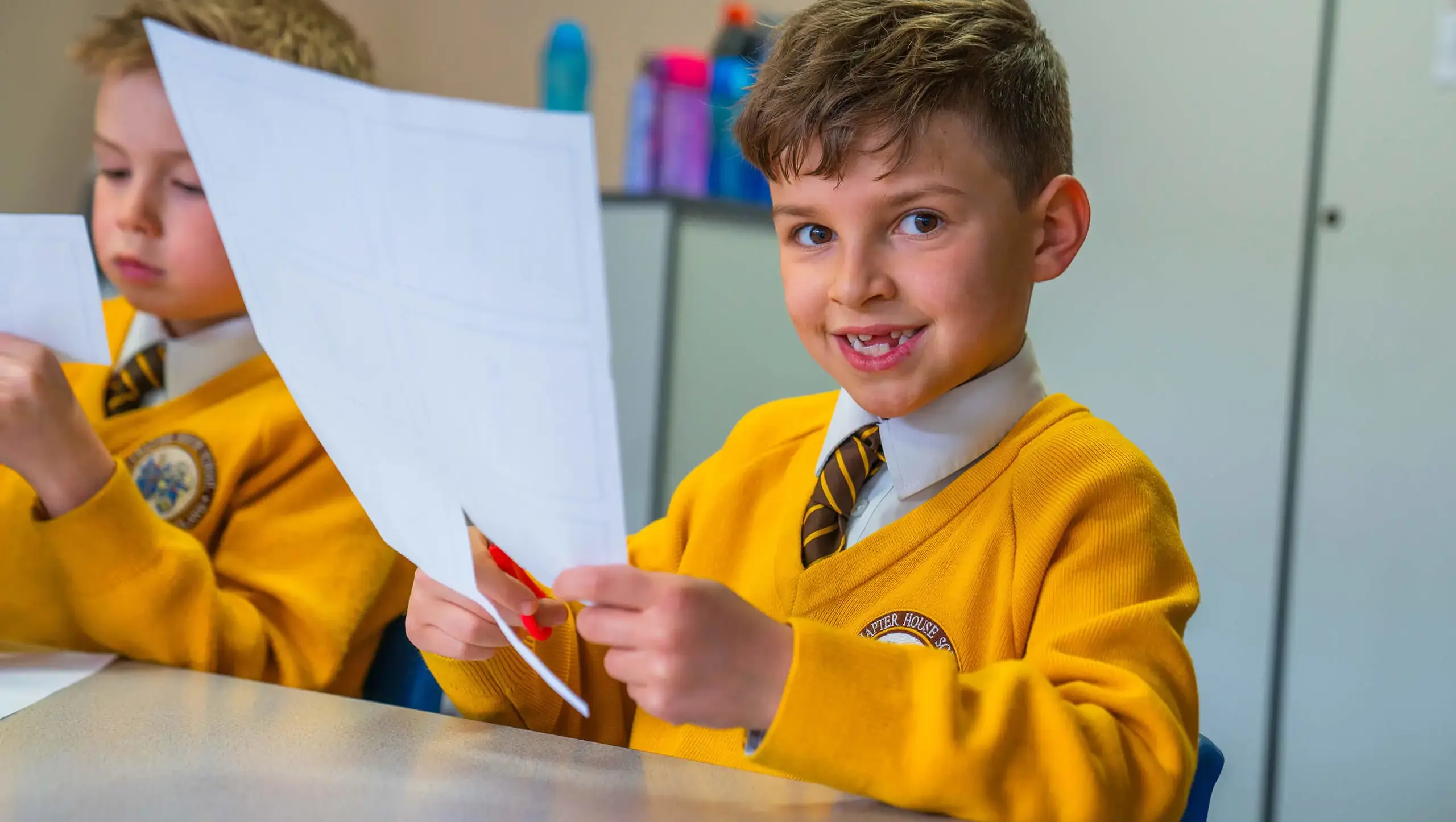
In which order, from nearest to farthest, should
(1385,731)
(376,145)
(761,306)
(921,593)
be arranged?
(376,145) < (921,593) < (1385,731) < (761,306)

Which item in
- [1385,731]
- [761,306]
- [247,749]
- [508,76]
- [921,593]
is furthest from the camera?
[508,76]

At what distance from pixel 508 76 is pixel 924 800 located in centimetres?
246

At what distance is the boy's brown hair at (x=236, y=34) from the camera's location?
1044 mm

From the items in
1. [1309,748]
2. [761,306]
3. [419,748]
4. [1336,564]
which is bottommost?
[1309,748]

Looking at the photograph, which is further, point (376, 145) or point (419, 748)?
point (419, 748)

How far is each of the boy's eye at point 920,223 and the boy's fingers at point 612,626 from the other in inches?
11.9

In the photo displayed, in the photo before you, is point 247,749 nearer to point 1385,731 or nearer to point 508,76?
point 1385,731

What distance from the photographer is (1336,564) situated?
5.62 feet

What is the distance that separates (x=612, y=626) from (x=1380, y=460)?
1478 millimetres

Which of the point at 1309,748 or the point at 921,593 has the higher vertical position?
the point at 921,593

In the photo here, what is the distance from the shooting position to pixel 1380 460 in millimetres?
1688

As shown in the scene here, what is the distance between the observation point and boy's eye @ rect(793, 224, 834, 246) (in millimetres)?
760

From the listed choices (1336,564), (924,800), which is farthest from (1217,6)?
(924,800)

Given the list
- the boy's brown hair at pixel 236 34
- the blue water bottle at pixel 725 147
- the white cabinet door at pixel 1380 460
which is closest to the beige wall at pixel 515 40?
the blue water bottle at pixel 725 147
